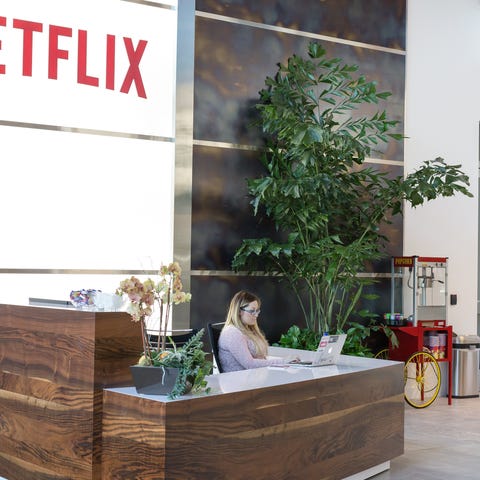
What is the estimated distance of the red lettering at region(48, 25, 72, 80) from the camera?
726 cm

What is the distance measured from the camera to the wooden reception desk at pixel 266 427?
4.02 metres

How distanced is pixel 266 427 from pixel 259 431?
0.07 meters

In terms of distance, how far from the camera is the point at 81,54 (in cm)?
743

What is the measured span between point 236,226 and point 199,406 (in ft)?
13.7

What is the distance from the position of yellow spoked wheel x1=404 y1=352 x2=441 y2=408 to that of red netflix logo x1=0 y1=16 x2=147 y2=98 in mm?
3845

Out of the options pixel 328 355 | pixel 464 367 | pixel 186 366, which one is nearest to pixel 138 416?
pixel 186 366

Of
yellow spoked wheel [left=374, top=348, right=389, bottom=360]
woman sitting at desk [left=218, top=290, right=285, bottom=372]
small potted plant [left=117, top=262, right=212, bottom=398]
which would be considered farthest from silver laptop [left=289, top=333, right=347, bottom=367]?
yellow spoked wheel [left=374, top=348, right=389, bottom=360]

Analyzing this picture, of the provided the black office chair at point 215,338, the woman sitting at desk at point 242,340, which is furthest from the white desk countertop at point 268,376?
the black office chair at point 215,338

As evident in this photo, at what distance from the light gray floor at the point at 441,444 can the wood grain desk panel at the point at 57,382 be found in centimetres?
217

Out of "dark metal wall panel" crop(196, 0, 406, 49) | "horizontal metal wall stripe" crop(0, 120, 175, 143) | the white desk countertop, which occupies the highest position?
"dark metal wall panel" crop(196, 0, 406, 49)

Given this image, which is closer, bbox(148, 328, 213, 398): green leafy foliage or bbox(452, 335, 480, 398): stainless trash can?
bbox(148, 328, 213, 398): green leafy foliage

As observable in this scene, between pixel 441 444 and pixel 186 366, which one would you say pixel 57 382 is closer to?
pixel 186 366

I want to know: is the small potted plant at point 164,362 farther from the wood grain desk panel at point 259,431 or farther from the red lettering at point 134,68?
the red lettering at point 134,68

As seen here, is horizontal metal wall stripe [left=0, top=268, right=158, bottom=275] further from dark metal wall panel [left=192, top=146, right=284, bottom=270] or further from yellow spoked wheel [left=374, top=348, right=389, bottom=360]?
yellow spoked wheel [left=374, top=348, right=389, bottom=360]
